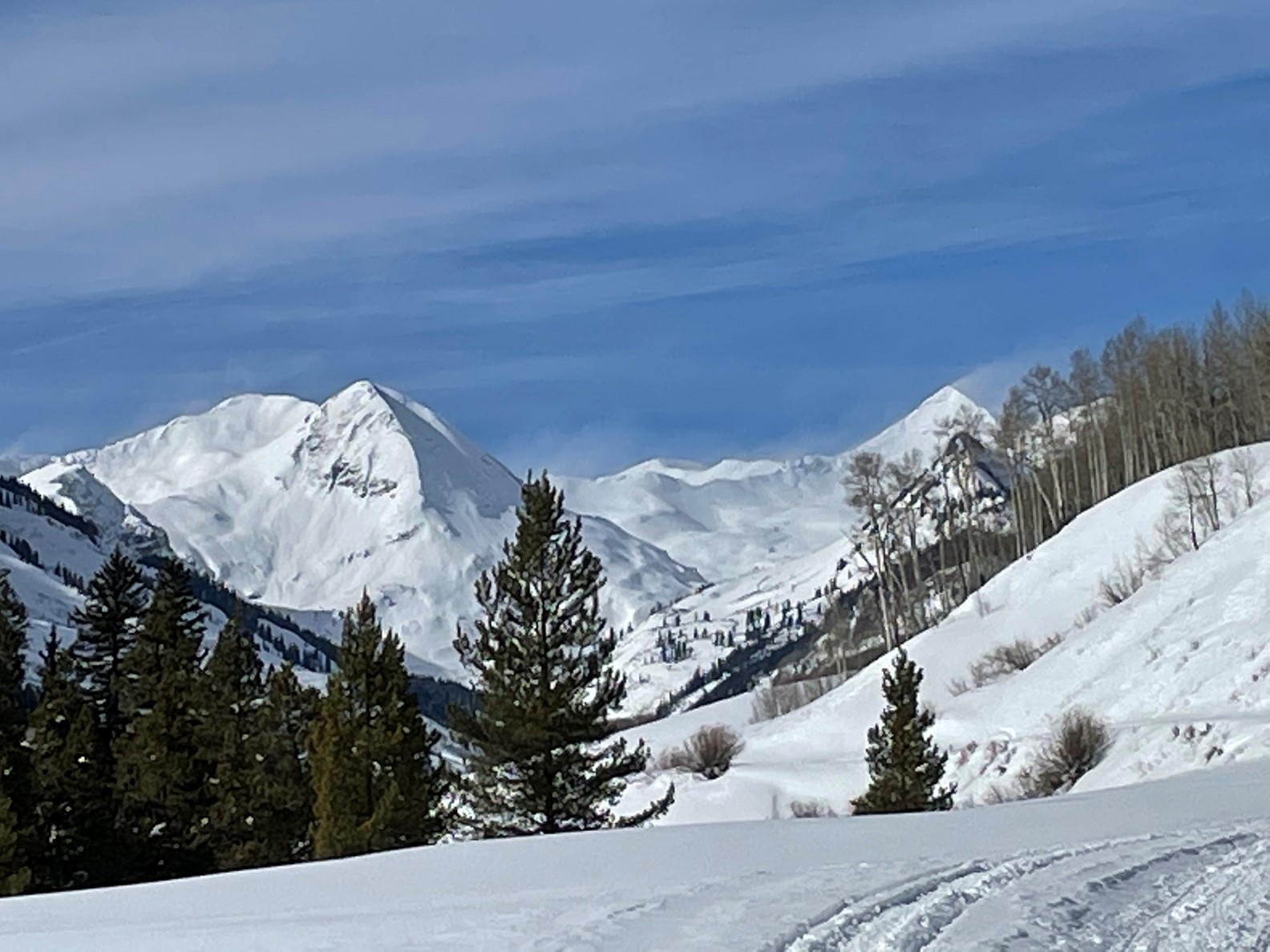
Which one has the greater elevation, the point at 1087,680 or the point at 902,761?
the point at 1087,680

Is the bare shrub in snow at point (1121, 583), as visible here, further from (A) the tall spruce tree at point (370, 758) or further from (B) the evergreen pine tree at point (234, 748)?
(A) the tall spruce tree at point (370, 758)

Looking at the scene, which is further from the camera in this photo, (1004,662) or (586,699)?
(1004,662)

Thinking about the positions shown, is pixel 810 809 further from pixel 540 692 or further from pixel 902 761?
pixel 540 692

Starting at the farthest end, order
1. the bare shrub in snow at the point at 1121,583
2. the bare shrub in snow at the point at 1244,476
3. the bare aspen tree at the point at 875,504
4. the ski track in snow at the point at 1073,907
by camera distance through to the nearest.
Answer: the bare aspen tree at the point at 875,504, the bare shrub in snow at the point at 1244,476, the bare shrub in snow at the point at 1121,583, the ski track in snow at the point at 1073,907

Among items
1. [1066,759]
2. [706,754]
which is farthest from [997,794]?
[706,754]

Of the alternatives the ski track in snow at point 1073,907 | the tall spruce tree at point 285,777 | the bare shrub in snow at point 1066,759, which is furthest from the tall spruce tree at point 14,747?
the bare shrub in snow at point 1066,759

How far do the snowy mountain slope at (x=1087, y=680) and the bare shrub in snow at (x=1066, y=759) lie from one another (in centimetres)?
77

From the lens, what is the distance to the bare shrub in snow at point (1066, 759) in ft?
165

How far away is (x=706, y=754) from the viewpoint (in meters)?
73.6

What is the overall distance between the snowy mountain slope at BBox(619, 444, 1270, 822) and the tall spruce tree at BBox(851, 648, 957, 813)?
37.3 ft

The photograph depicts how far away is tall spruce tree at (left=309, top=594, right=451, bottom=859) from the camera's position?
31656 millimetres

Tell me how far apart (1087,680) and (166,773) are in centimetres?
3709

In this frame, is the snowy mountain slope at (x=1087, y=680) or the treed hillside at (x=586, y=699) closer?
the treed hillside at (x=586, y=699)

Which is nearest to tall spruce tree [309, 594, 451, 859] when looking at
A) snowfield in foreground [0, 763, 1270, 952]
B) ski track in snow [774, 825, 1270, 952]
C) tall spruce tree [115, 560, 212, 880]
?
tall spruce tree [115, 560, 212, 880]
